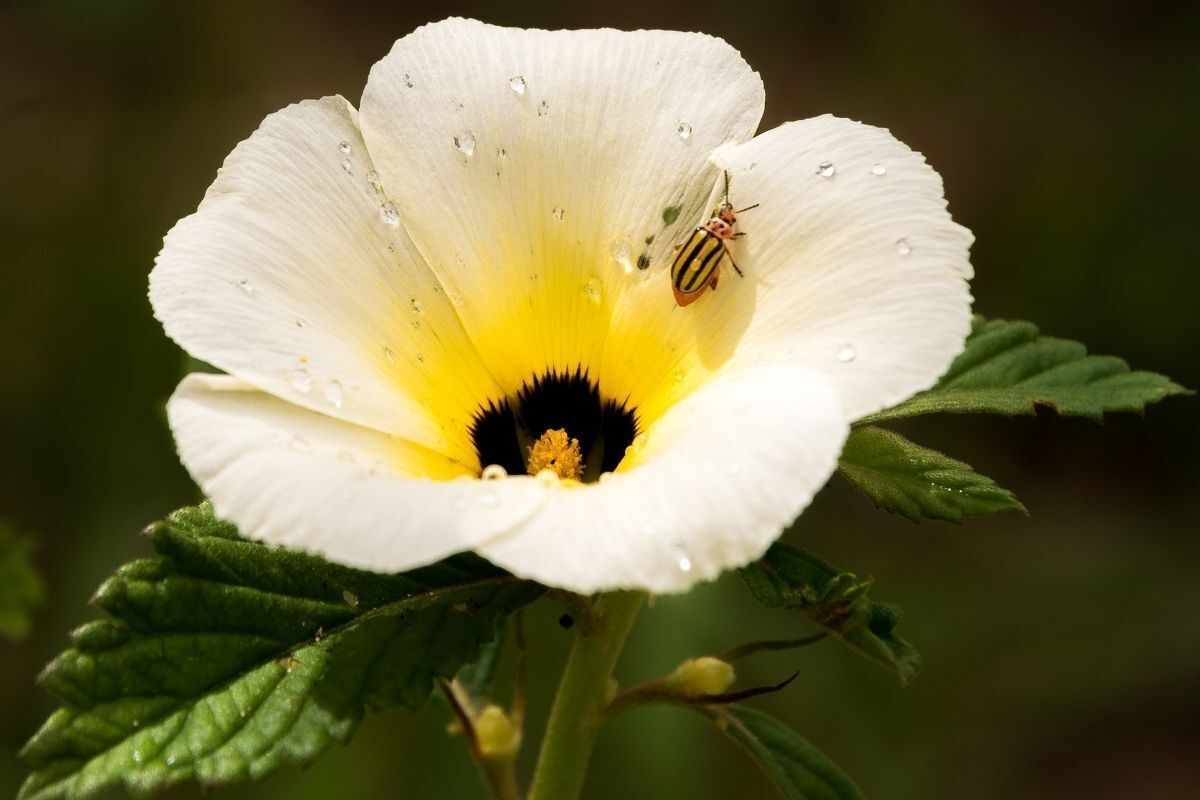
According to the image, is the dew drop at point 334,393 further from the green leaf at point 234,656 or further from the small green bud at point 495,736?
the small green bud at point 495,736

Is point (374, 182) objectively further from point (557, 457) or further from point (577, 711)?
point (577, 711)

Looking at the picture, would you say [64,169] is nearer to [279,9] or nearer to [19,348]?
[19,348]

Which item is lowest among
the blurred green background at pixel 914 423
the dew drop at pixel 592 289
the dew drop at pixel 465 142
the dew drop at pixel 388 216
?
the blurred green background at pixel 914 423

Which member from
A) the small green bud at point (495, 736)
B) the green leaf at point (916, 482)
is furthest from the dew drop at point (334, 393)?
the green leaf at point (916, 482)

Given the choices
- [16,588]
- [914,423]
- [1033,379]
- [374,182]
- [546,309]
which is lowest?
[914,423]

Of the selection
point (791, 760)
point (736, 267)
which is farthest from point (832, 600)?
point (736, 267)

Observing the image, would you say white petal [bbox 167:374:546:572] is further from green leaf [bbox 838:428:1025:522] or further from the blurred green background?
the blurred green background

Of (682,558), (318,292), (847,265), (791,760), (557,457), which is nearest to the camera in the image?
(682,558)

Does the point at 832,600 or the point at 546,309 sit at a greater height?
the point at 546,309
